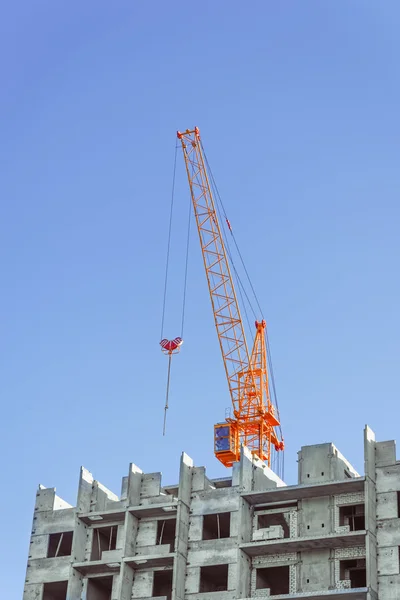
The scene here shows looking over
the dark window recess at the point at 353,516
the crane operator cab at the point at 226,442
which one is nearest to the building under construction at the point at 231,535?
the dark window recess at the point at 353,516

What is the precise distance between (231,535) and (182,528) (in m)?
4.41

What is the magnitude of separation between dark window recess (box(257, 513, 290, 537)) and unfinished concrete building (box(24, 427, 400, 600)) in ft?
0.36

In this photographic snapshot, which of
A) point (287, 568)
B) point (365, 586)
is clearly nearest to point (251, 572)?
point (287, 568)

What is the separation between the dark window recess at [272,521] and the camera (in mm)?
105106

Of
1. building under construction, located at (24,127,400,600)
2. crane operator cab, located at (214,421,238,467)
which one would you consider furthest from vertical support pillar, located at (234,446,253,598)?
crane operator cab, located at (214,421,238,467)

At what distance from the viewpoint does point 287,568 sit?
104 meters

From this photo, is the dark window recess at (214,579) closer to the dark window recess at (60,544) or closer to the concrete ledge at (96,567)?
the concrete ledge at (96,567)

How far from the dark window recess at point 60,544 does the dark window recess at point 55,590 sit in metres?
3.22

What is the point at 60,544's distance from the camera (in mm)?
112250

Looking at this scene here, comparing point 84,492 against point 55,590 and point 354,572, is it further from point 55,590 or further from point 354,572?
point 354,572

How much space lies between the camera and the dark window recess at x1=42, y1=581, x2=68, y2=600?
109 metres

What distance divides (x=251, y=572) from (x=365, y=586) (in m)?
9.79

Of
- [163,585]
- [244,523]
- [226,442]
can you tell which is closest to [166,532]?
[163,585]

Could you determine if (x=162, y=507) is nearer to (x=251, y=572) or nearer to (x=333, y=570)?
(x=251, y=572)
